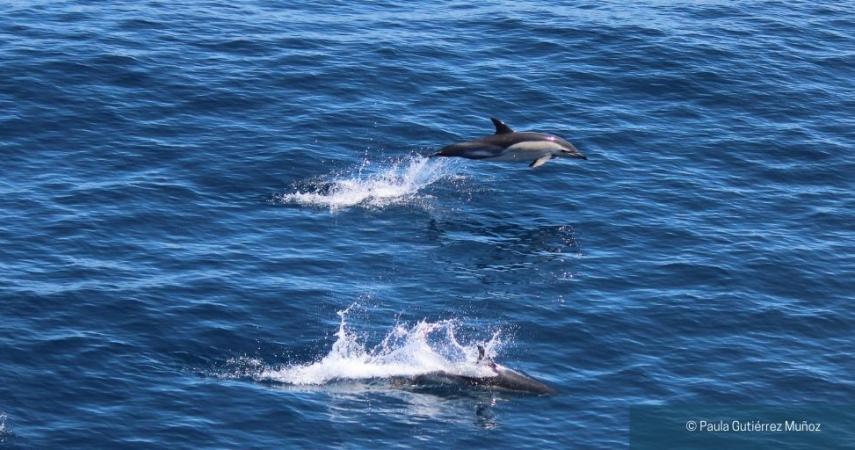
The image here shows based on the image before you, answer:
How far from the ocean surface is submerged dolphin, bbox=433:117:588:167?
238 centimetres

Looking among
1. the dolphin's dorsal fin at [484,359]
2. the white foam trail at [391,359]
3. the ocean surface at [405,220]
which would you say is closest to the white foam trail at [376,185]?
the ocean surface at [405,220]

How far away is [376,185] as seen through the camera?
52500 millimetres

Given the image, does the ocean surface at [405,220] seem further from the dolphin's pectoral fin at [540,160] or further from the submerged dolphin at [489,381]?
the dolphin's pectoral fin at [540,160]

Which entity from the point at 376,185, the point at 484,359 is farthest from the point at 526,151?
the point at 484,359

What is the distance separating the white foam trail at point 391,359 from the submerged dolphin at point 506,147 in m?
9.06

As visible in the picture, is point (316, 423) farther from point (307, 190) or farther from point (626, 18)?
point (626, 18)

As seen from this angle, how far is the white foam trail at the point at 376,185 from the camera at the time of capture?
50781 millimetres

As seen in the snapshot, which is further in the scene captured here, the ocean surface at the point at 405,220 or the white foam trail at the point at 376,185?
the white foam trail at the point at 376,185

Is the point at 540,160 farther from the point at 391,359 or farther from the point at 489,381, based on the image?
the point at 489,381

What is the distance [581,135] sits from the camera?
189 feet

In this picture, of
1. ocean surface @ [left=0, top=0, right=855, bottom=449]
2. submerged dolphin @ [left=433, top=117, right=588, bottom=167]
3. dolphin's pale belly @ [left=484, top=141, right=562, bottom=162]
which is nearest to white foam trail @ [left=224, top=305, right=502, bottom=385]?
ocean surface @ [left=0, top=0, right=855, bottom=449]

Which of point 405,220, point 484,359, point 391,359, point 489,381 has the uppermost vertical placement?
point 405,220

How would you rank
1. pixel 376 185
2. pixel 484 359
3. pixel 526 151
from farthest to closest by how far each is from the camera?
pixel 376 185 < pixel 526 151 < pixel 484 359

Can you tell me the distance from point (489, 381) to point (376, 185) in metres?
15.4
